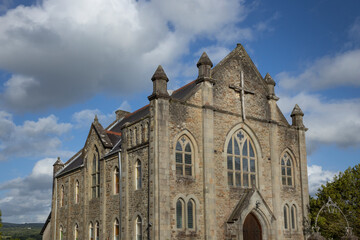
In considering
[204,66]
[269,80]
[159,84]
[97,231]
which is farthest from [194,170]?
[269,80]

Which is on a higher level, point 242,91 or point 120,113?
point 120,113

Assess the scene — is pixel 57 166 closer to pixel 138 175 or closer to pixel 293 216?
pixel 138 175

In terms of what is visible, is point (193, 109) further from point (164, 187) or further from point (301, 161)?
point (301, 161)

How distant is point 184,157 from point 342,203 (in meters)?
12.1

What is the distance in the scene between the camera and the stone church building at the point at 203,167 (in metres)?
23.5

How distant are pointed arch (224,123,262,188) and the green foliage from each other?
5.74 metres

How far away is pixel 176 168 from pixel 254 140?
7.05 meters

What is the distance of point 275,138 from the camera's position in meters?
29.6

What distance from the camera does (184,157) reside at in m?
24.4

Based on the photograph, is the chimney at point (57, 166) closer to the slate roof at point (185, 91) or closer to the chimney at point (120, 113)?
the chimney at point (120, 113)

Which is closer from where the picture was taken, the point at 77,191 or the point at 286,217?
the point at 286,217

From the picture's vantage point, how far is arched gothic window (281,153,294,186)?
98.6 feet

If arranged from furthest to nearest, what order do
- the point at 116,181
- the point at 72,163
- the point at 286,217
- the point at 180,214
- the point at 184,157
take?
1. the point at 72,163
2. the point at 286,217
3. the point at 116,181
4. the point at 184,157
5. the point at 180,214

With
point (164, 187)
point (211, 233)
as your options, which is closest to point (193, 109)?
point (164, 187)
